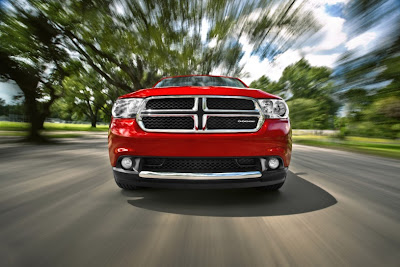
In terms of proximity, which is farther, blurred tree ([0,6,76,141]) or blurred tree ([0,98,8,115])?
blurred tree ([0,98,8,115])

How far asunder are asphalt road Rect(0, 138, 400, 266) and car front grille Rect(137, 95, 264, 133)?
32.8 inches

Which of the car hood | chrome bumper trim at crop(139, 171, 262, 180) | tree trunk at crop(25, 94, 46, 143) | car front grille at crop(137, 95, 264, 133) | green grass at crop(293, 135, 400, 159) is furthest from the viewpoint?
tree trunk at crop(25, 94, 46, 143)

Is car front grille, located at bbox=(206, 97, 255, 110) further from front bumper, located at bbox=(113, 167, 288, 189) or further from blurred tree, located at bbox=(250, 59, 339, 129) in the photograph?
blurred tree, located at bbox=(250, 59, 339, 129)

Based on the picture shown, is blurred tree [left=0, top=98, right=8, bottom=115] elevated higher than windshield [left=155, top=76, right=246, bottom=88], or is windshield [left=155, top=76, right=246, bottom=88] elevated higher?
windshield [left=155, top=76, right=246, bottom=88]

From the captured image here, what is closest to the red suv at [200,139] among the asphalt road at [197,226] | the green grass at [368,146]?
the asphalt road at [197,226]

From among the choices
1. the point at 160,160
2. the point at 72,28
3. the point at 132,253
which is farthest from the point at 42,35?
the point at 132,253

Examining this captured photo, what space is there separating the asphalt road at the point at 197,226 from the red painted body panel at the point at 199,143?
1.90 feet

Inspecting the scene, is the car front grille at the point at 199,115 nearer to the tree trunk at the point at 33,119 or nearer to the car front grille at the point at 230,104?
the car front grille at the point at 230,104

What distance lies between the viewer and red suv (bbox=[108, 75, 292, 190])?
2.70 metres

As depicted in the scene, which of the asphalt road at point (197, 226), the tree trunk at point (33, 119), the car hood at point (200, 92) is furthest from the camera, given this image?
the tree trunk at point (33, 119)

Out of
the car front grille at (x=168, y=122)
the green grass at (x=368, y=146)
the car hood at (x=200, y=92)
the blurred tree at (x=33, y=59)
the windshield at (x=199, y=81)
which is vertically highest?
the blurred tree at (x=33, y=59)

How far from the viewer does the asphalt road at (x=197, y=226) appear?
5.84 ft

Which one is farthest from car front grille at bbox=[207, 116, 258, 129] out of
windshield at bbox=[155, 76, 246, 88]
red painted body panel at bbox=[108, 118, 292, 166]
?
windshield at bbox=[155, 76, 246, 88]

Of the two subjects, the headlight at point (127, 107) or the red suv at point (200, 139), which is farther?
the headlight at point (127, 107)
